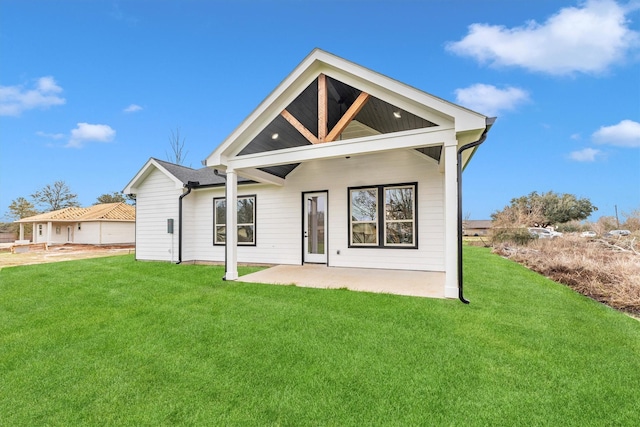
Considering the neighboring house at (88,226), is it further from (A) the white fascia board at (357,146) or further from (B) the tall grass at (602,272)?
(B) the tall grass at (602,272)

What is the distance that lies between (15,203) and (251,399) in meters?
48.0

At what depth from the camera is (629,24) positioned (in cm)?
1084

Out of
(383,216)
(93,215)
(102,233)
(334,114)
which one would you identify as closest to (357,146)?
(334,114)

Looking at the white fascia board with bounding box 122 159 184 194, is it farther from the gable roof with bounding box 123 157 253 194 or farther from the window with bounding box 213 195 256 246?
the window with bounding box 213 195 256 246

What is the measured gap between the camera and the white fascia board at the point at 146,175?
9320mm

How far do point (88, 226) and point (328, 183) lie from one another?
23.2 m

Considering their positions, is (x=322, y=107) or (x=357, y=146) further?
(x=322, y=107)

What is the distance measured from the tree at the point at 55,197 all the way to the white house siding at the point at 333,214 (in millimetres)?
37027

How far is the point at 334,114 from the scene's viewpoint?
7199mm

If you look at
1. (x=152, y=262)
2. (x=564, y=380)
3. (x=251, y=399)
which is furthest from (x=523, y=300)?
Result: (x=152, y=262)

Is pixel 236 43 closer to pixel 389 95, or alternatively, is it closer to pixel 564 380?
pixel 389 95

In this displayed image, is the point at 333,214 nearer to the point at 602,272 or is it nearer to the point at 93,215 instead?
the point at 602,272

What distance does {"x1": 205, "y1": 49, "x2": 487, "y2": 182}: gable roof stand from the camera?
4.62 m

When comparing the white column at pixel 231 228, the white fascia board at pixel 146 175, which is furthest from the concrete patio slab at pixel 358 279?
the white fascia board at pixel 146 175
